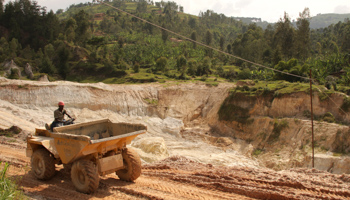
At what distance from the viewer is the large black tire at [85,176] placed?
7824 millimetres

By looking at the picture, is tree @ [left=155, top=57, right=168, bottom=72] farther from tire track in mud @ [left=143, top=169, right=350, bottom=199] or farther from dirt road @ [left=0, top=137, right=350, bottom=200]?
tire track in mud @ [left=143, top=169, right=350, bottom=199]

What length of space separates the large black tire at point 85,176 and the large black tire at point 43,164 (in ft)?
3.73

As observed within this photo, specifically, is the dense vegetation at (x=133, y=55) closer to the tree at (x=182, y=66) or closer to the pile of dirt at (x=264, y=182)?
the tree at (x=182, y=66)

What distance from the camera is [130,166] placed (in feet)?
29.1

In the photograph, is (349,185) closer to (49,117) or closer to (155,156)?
(155,156)

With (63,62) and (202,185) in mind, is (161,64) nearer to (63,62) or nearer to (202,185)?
(63,62)

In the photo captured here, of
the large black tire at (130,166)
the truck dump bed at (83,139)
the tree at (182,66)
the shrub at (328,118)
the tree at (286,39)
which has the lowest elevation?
the shrub at (328,118)

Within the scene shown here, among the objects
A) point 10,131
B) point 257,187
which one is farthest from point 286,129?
point 10,131

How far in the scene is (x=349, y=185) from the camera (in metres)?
8.49

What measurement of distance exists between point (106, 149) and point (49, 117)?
15053 millimetres

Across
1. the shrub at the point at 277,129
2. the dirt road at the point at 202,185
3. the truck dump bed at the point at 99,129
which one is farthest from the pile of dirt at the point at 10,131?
the shrub at the point at 277,129

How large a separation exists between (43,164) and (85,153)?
1.86 m

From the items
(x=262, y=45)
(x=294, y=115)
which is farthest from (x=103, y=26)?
(x=294, y=115)

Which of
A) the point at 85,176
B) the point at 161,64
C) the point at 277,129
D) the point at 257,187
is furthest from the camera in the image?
the point at 161,64
